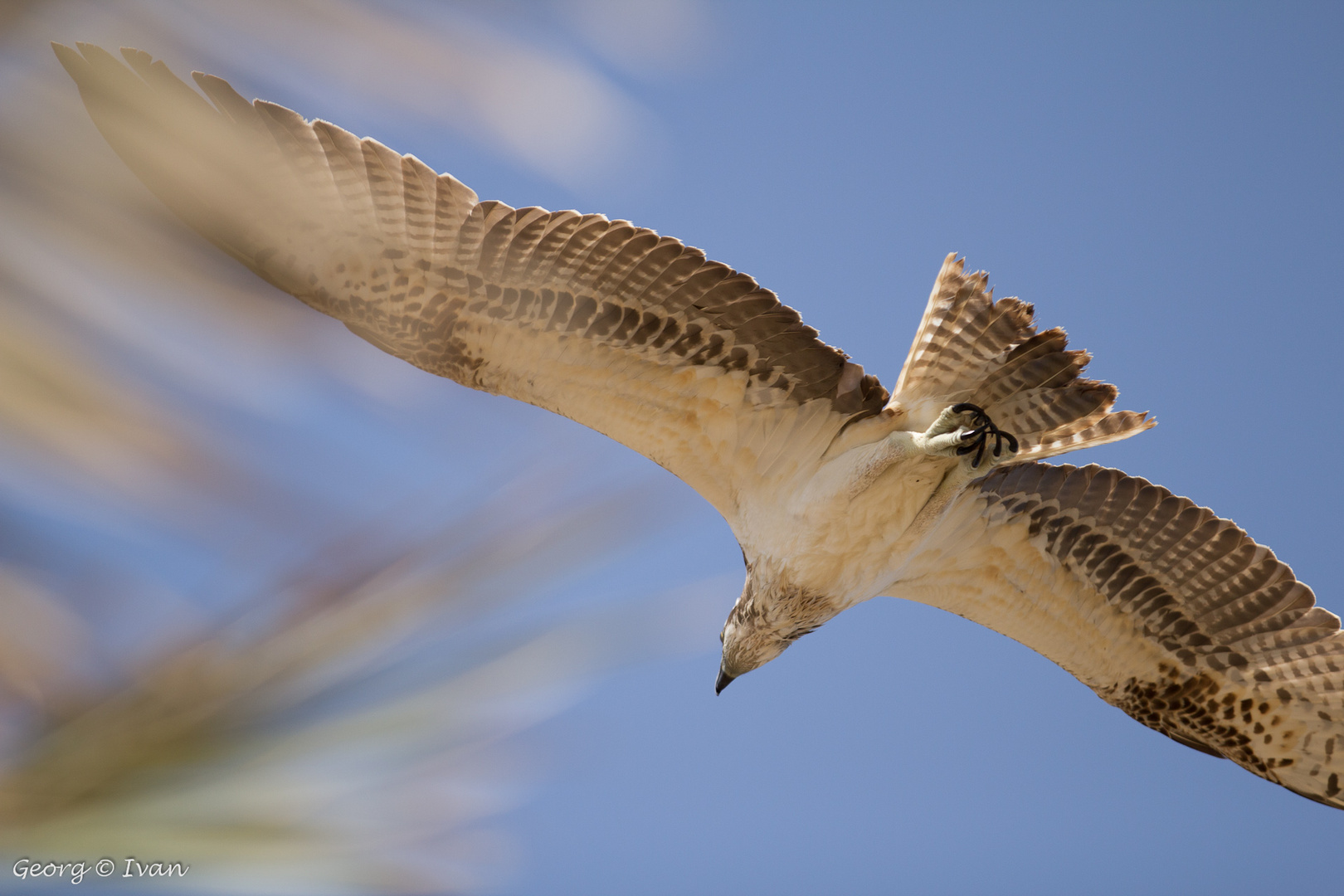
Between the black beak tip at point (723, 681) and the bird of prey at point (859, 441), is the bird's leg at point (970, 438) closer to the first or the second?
the bird of prey at point (859, 441)

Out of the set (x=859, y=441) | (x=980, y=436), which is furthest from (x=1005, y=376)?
(x=859, y=441)

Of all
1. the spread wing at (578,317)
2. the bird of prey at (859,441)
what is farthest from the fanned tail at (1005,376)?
the spread wing at (578,317)

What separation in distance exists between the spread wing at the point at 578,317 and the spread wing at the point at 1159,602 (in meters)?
1.08

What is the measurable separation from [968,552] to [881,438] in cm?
91

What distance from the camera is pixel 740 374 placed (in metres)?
4.71

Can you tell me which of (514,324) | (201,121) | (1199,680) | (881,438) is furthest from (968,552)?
(201,121)

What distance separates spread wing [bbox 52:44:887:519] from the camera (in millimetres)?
3957

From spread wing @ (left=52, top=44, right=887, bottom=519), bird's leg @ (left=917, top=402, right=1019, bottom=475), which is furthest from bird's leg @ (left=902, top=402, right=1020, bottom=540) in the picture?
spread wing @ (left=52, top=44, right=887, bottom=519)

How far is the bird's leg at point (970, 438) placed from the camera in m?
4.72

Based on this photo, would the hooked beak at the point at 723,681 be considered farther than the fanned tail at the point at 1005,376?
Yes

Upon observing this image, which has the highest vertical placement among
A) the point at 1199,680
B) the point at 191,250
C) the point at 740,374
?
the point at 740,374

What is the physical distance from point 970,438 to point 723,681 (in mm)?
1796

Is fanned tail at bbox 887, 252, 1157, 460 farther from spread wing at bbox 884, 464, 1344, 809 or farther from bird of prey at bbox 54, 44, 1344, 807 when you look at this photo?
spread wing at bbox 884, 464, 1344, 809

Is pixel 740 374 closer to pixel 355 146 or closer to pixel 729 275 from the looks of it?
pixel 729 275
